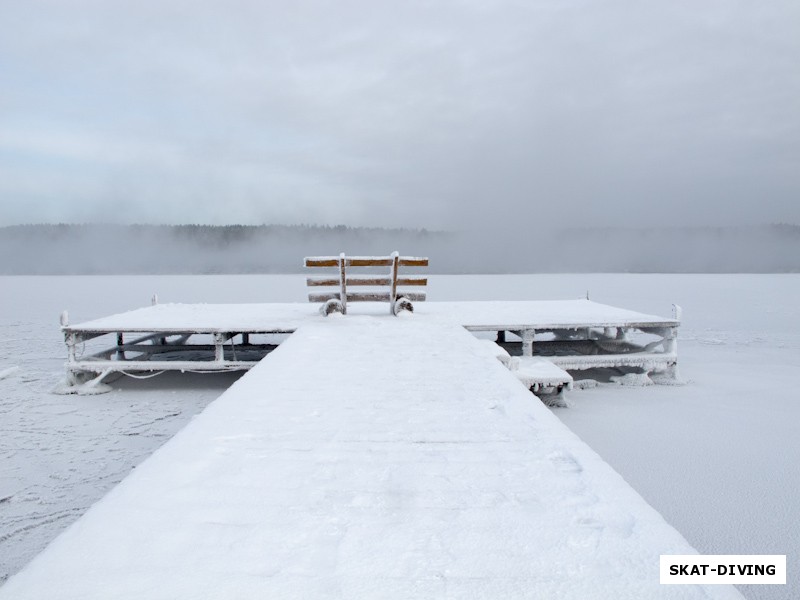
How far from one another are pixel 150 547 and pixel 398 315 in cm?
672

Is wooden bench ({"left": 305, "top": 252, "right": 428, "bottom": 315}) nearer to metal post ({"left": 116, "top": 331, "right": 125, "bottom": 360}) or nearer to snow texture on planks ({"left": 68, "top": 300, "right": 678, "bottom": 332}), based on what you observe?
snow texture on planks ({"left": 68, "top": 300, "right": 678, "bottom": 332})

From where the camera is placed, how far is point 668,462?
16.6 feet

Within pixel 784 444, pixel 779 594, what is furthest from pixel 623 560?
pixel 784 444

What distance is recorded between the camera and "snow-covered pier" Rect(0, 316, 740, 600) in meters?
1.93

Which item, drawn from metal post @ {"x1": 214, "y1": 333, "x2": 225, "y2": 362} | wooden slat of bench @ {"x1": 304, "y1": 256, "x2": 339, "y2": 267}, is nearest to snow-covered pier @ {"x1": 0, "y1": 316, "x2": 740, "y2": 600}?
metal post @ {"x1": 214, "y1": 333, "x2": 225, "y2": 362}

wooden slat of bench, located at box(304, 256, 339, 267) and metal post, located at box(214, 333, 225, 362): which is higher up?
wooden slat of bench, located at box(304, 256, 339, 267)

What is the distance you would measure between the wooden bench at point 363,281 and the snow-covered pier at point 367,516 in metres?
4.44

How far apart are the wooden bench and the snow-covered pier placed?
14.6 feet

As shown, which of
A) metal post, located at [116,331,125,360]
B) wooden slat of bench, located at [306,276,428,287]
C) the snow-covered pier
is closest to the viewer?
the snow-covered pier

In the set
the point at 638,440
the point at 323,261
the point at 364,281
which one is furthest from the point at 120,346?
the point at 638,440

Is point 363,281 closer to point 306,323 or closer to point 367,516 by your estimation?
point 306,323

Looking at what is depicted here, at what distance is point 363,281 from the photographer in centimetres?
843

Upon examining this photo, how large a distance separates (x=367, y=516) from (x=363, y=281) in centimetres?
619

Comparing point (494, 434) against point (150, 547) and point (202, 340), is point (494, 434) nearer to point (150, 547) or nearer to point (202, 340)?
point (150, 547)
